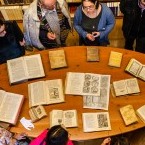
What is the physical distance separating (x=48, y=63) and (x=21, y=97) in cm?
49

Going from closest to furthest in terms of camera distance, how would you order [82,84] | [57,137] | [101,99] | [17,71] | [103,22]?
[57,137] → [101,99] → [82,84] → [17,71] → [103,22]

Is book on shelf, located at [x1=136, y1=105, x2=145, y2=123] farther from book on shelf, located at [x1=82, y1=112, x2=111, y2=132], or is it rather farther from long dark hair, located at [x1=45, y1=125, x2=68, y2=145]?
long dark hair, located at [x1=45, y1=125, x2=68, y2=145]

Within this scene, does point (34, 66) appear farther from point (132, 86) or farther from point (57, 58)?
point (132, 86)

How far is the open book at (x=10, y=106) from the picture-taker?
7.95 feet

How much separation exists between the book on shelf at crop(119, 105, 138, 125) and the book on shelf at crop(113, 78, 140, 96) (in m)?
0.16

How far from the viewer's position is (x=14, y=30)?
3.02 metres

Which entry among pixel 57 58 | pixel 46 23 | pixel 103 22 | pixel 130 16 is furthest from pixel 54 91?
pixel 130 16

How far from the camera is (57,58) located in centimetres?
284

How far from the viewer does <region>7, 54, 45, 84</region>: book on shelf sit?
2723mm

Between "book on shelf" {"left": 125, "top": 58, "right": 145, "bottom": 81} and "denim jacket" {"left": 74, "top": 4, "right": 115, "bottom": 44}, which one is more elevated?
"denim jacket" {"left": 74, "top": 4, "right": 115, "bottom": 44}

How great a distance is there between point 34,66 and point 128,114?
105cm

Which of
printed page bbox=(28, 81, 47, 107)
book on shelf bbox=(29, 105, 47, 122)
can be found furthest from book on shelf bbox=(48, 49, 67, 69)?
book on shelf bbox=(29, 105, 47, 122)

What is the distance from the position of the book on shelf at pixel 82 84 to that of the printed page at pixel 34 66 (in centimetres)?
29

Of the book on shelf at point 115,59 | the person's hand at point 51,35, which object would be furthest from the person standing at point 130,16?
the person's hand at point 51,35
